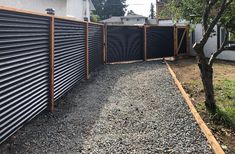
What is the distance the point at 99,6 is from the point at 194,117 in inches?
2570

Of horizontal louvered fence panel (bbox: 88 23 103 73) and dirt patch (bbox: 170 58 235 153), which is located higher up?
horizontal louvered fence panel (bbox: 88 23 103 73)

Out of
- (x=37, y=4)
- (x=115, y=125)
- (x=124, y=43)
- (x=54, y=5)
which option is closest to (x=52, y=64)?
(x=115, y=125)

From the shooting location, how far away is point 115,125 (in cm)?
630

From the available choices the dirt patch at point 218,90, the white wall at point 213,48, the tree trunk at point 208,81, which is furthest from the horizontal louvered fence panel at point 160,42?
the tree trunk at point 208,81

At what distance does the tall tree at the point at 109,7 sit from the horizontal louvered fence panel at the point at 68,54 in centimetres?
5973

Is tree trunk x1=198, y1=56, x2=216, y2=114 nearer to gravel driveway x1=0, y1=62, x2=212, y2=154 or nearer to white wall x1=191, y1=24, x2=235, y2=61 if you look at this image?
gravel driveway x1=0, y1=62, x2=212, y2=154

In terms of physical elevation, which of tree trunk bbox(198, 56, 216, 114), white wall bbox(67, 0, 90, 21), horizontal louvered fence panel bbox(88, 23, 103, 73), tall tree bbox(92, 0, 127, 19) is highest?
tall tree bbox(92, 0, 127, 19)

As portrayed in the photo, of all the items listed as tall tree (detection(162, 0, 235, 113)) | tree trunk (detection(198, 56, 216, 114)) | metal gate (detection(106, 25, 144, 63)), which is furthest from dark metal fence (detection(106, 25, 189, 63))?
tree trunk (detection(198, 56, 216, 114))

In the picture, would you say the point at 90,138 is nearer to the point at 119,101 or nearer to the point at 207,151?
the point at 207,151

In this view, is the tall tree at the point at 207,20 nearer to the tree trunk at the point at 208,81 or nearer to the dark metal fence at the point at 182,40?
the tree trunk at the point at 208,81

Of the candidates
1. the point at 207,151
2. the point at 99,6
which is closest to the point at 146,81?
the point at 207,151

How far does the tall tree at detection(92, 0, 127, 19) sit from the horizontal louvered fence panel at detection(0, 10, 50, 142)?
6358 cm

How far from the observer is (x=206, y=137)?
5582 millimetres

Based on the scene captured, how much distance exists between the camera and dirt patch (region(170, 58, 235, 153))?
607cm
